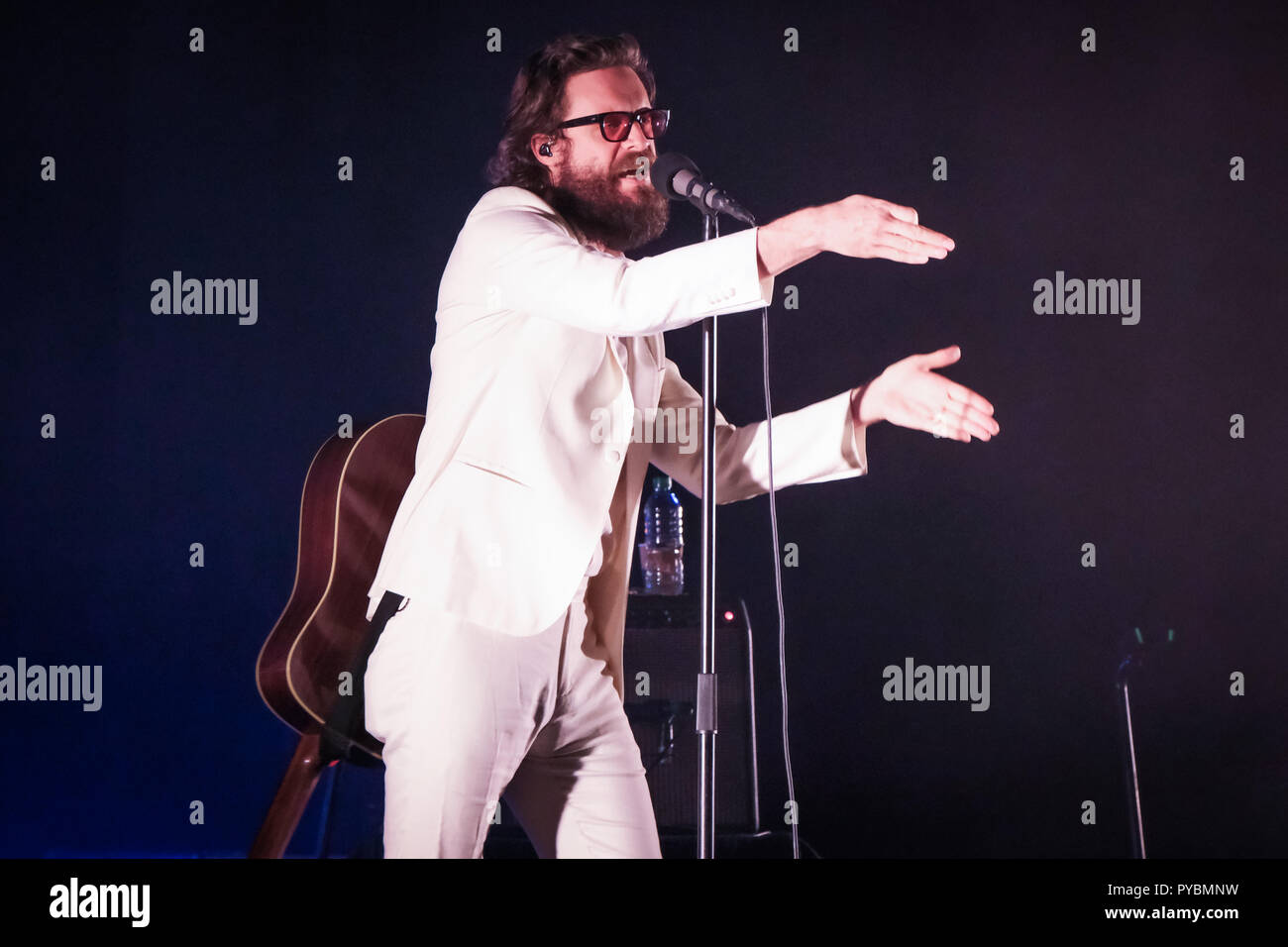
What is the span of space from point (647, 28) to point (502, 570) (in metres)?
2.16

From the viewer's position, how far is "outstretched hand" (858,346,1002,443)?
171 centimetres

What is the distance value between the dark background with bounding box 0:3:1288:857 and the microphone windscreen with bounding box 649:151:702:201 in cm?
146

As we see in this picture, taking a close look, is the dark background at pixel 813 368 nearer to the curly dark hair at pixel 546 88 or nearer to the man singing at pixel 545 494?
the curly dark hair at pixel 546 88

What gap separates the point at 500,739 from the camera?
5.18ft

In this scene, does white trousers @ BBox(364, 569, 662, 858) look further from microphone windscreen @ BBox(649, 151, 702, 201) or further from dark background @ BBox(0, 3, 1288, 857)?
dark background @ BBox(0, 3, 1288, 857)

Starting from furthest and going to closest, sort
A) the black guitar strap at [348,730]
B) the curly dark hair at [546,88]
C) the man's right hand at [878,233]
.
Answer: the black guitar strap at [348,730] → the curly dark hair at [546,88] → the man's right hand at [878,233]

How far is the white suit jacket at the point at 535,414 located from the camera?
1.57 meters

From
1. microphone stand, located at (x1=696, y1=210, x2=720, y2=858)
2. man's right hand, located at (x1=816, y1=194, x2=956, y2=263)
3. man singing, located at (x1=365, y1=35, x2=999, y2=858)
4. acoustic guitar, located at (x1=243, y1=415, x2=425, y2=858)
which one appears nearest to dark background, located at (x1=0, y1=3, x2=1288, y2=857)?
acoustic guitar, located at (x1=243, y1=415, x2=425, y2=858)

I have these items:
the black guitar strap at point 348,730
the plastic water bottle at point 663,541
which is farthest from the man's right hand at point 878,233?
the plastic water bottle at point 663,541

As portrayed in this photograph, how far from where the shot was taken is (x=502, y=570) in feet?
5.29

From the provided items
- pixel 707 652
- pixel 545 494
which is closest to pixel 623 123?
pixel 545 494

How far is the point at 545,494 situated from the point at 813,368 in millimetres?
1846

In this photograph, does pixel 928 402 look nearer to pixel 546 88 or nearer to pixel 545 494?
pixel 545 494
